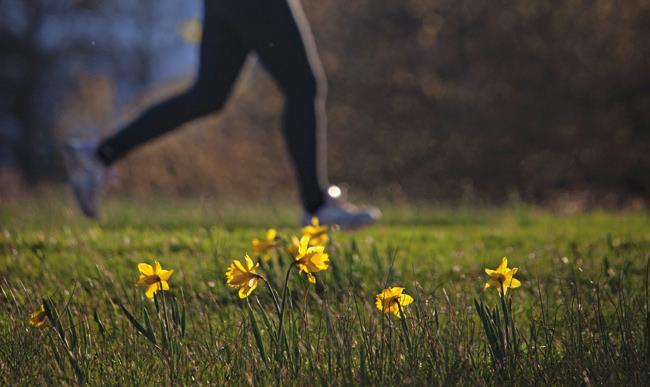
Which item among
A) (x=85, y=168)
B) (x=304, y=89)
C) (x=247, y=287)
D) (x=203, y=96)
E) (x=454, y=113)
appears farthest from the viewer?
(x=454, y=113)

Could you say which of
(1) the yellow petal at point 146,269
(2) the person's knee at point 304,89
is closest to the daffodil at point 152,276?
(1) the yellow petal at point 146,269

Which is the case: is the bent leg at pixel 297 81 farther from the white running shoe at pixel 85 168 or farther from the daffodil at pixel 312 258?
the daffodil at pixel 312 258

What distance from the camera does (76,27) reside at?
14.7 m

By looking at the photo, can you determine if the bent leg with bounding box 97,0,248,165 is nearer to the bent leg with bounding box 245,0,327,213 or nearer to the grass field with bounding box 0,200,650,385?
the bent leg with bounding box 245,0,327,213

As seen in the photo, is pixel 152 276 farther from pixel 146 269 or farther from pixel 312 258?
pixel 312 258

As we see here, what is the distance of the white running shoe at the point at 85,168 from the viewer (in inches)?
208

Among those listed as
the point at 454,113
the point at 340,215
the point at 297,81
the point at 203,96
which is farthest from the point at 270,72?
the point at 454,113

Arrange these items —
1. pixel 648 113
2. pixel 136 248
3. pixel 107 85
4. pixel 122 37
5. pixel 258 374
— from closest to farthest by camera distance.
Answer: pixel 258 374
pixel 136 248
pixel 648 113
pixel 107 85
pixel 122 37

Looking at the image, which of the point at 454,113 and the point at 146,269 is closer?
the point at 146,269

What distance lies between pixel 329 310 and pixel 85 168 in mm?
3259

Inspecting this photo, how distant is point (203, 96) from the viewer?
16.1 ft

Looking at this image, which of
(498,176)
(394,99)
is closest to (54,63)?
(394,99)

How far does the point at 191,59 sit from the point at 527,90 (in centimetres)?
916

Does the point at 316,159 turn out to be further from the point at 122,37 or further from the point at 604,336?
the point at 122,37
